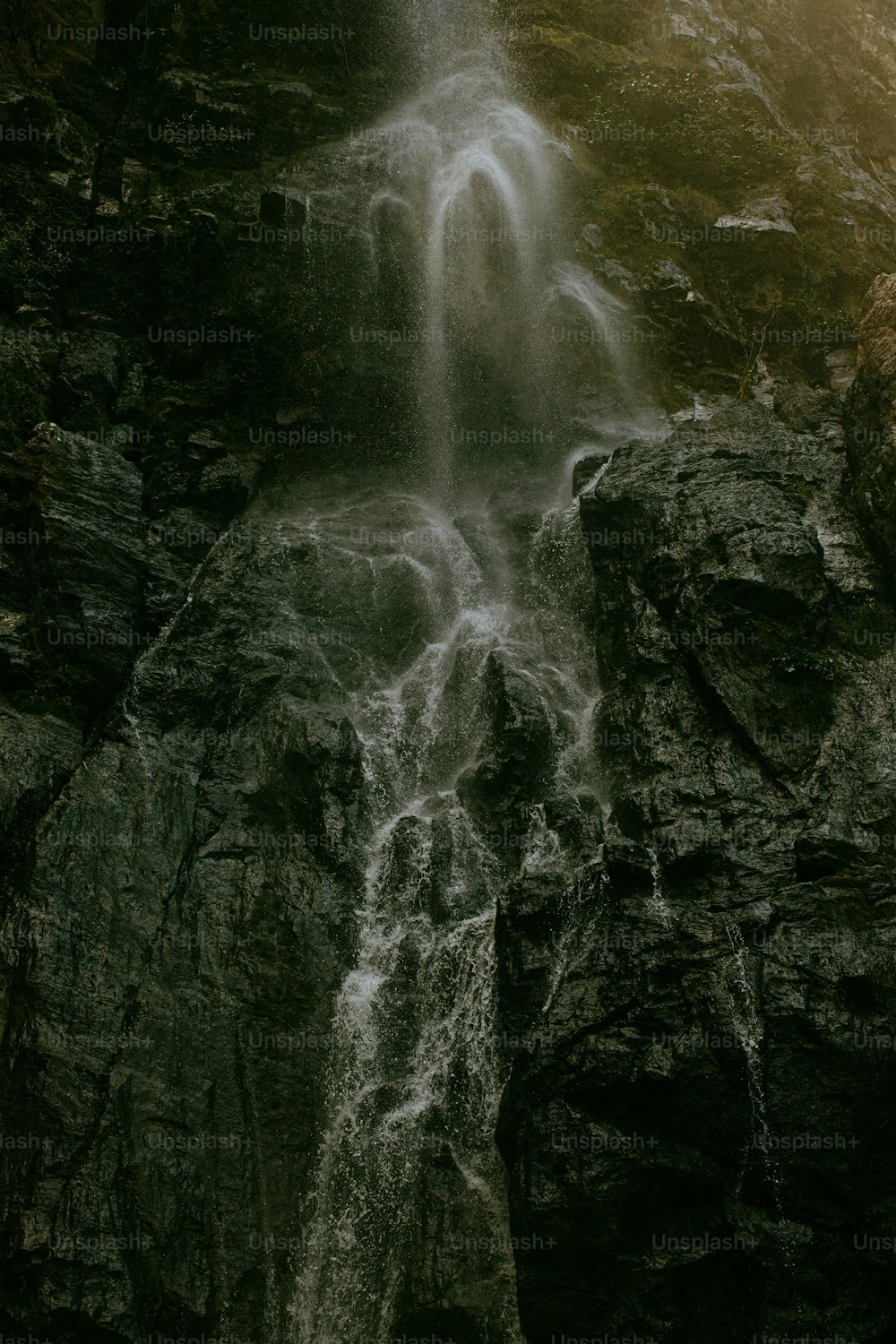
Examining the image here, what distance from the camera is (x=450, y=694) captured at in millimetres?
14047

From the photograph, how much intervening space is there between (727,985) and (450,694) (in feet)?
19.3

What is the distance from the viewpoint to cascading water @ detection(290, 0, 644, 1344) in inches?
399

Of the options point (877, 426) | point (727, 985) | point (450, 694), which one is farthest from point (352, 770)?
point (877, 426)

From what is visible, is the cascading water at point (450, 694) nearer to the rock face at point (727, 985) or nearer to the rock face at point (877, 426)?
the rock face at point (727, 985)

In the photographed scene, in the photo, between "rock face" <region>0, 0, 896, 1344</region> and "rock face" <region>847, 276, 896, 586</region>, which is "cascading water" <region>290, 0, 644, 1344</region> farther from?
"rock face" <region>847, 276, 896, 586</region>

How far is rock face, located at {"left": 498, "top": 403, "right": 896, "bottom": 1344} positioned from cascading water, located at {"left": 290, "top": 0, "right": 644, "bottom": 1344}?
740 mm

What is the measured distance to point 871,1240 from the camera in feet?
29.8

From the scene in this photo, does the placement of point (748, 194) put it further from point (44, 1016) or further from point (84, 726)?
point (44, 1016)

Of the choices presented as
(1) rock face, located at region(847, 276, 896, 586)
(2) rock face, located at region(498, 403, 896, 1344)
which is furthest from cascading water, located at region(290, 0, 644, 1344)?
(1) rock face, located at region(847, 276, 896, 586)

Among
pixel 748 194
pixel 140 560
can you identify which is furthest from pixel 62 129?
pixel 748 194

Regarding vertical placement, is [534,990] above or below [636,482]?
below

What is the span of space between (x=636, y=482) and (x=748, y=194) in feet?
33.0

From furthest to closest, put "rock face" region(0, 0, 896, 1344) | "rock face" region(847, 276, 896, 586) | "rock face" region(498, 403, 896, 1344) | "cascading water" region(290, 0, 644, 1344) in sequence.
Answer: "rock face" region(847, 276, 896, 586) < "cascading water" region(290, 0, 644, 1344) < "rock face" region(0, 0, 896, 1344) < "rock face" region(498, 403, 896, 1344)

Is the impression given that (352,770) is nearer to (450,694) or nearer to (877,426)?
(450,694)
